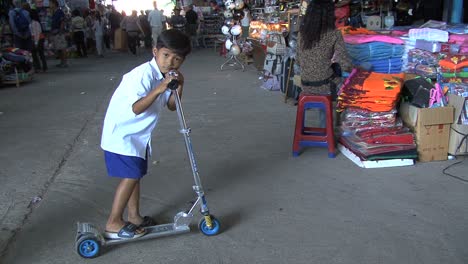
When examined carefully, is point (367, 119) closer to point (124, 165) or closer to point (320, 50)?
point (320, 50)

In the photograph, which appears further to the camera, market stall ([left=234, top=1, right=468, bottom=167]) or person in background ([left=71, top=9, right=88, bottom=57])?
A: person in background ([left=71, top=9, right=88, bottom=57])

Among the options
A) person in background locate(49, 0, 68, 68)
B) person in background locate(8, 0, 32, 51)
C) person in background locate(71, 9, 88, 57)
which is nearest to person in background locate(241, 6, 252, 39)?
person in background locate(49, 0, 68, 68)

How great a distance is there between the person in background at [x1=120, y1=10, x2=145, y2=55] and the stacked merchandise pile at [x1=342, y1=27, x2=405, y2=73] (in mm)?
13481

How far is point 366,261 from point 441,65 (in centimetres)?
→ 262

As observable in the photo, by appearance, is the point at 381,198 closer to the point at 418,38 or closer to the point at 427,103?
the point at 427,103

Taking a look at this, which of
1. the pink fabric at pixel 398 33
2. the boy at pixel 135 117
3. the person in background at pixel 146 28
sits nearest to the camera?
the boy at pixel 135 117

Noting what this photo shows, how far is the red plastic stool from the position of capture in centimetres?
472

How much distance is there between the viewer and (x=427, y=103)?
4.44 metres

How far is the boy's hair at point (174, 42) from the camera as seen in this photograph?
2797 millimetres

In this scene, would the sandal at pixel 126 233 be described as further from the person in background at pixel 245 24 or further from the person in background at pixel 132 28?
the person in background at pixel 132 28

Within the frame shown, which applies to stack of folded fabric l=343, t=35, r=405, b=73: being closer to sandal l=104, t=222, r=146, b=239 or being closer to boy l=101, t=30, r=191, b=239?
boy l=101, t=30, r=191, b=239

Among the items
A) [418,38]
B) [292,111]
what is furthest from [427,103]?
[292,111]

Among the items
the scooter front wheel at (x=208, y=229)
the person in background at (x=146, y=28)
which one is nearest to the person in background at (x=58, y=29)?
the person in background at (x=146, y=28)

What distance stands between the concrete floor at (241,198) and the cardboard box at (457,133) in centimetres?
23
